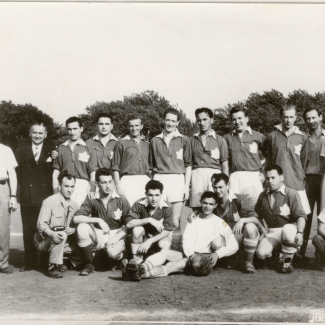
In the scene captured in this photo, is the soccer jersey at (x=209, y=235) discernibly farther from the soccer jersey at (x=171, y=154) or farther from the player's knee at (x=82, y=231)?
the player's knee at (x=82, y=231)

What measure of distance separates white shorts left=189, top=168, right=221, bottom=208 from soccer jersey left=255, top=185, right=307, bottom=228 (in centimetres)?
73

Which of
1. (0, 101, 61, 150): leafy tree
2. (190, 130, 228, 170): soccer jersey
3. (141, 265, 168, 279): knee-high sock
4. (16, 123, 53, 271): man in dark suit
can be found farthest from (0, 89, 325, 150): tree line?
(141, 265, 168, 279): knee-high sock

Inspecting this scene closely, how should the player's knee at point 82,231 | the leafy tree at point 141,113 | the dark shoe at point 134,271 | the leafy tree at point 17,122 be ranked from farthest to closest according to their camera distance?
the leafy tree at point 141,113 < the leafy tree at point 17,122 < the player's knee at point 82,231 < the dark shoe at point 134,271

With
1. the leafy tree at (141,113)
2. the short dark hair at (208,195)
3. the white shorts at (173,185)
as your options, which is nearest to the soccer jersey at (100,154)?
the white shorts at (173,185)

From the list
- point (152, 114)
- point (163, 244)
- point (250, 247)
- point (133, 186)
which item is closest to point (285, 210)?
point (250, 247)

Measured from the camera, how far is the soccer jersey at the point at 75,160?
542cm

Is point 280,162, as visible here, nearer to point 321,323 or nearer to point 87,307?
point 321,323

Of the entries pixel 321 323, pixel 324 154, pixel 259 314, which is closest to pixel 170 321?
pixel 259 314

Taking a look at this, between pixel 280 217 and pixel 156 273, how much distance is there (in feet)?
5.34

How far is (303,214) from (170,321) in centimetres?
212

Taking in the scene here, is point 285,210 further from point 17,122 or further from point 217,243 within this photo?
point 17,122

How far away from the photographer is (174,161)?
212 inches

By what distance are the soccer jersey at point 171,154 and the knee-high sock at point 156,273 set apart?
1298mm

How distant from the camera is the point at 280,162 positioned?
543 cm
